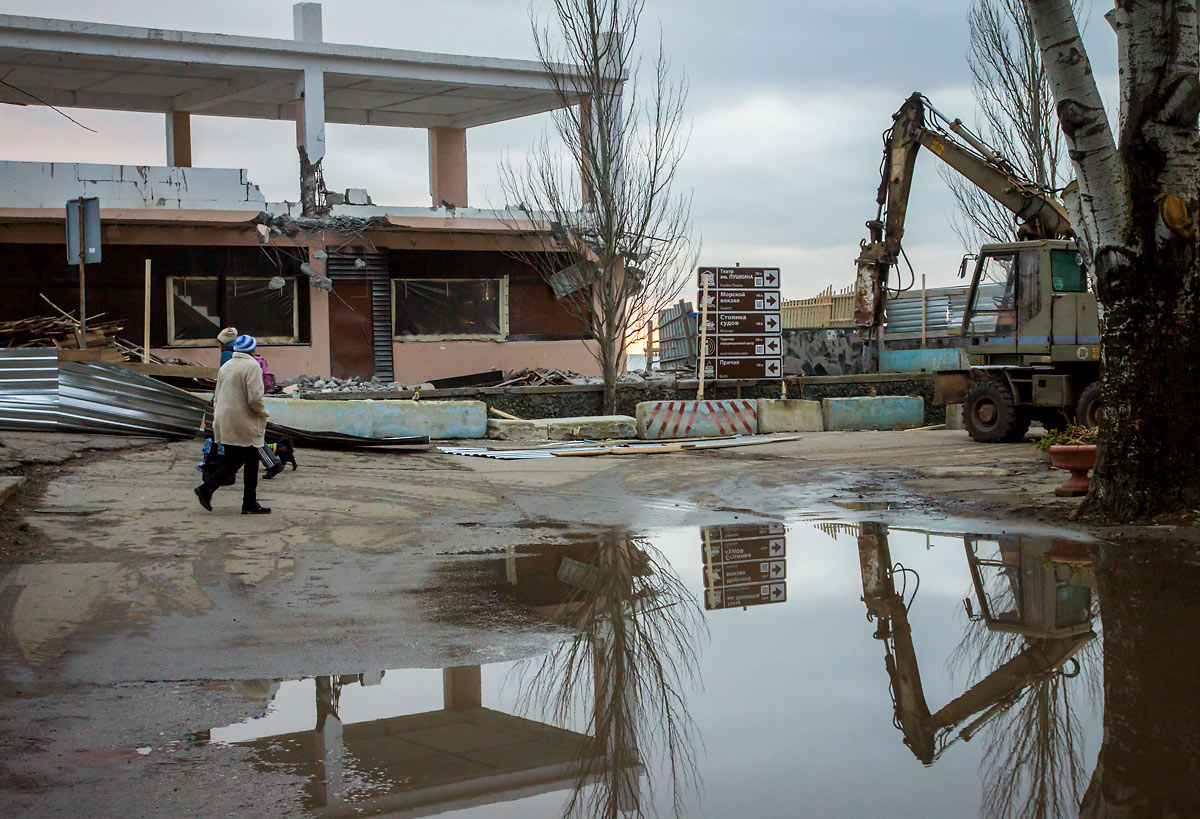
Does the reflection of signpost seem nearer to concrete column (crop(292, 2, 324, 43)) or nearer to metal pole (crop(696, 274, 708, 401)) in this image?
metal pole (crop(696, 274, 708, 401))

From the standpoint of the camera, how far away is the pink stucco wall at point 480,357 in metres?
24.8

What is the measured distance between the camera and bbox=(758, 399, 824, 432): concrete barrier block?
20.4 m

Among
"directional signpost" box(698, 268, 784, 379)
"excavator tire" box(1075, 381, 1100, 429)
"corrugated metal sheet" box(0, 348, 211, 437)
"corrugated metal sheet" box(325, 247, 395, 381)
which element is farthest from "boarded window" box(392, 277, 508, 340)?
"excavator tire" box(1075, 381, 1100, 429)

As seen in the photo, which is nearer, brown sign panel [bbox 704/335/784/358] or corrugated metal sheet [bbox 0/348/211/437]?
corrugated metal sheet [bbox 0/348/211/437]

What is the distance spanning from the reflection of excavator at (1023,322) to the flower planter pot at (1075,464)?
5479 mm

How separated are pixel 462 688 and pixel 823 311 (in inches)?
1187

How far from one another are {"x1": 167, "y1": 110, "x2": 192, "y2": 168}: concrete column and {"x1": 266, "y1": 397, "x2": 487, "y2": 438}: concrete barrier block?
11881 millimetres

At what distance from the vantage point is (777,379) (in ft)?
75.2

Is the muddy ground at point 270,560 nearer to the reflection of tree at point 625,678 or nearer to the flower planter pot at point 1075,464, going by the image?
the flower planter pot at point 1075,464

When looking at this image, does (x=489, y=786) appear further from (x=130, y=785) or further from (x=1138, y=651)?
(x=1138, y=651)

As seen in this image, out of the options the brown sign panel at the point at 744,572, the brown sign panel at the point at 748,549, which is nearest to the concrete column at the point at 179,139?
the brown sign panel at the point at 748,549

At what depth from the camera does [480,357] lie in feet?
82.9

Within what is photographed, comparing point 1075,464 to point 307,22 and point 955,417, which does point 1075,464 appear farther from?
point 307,22

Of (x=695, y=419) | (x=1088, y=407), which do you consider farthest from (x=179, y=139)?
(x=1088, y=407)
